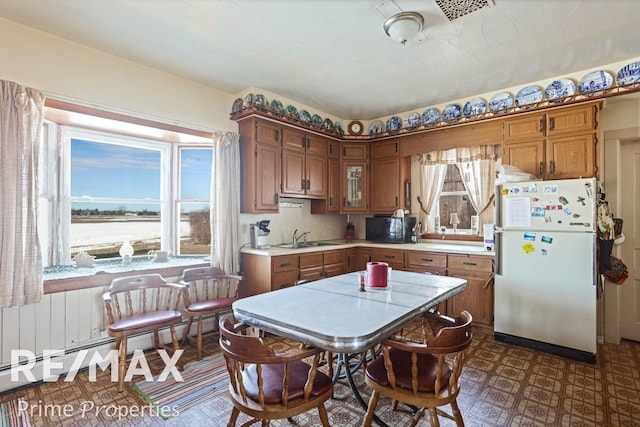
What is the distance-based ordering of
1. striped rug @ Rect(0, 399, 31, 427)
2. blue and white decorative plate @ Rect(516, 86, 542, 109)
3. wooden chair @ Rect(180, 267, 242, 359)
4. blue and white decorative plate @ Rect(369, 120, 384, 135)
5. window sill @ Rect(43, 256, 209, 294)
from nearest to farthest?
striped rug @ Rect(0, 399, 31, 427) < window sill @ Rect(43, 256, 209, 294) < wooden chair @ Rect(180, 267, 242, 359) < blue and white decorative plate @ Rect(516, 86, 542, 109) < blue and white decorative plate @ Rect(369, 120, 384, 135)

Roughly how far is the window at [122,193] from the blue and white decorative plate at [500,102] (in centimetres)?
334

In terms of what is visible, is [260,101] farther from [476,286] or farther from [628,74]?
[628,74]

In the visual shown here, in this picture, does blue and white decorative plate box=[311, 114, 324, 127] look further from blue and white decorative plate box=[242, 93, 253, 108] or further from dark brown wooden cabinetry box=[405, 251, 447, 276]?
dark brown wooden cabinetry box=[405, 251, 447, 276]

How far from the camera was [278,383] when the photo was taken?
60.8 inches

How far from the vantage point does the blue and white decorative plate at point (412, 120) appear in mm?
4246

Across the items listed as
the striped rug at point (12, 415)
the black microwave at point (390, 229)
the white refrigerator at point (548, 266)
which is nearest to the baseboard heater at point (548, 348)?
the white refrigerator at point (548, 266)

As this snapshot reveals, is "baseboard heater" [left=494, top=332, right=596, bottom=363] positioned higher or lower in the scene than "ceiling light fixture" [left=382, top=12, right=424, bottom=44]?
lower

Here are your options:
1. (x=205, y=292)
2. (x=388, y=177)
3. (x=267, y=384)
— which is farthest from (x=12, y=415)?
(x=388, y=177)

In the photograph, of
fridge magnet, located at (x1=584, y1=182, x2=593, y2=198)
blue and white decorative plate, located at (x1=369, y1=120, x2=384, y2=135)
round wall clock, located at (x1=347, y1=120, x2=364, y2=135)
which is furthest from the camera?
round wall clock, located at (x1=347, y1=120, x2=364, y2=135)

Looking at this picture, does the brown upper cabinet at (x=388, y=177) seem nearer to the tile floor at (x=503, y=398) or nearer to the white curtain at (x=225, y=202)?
→ the white curtain at (x=225, y=202)

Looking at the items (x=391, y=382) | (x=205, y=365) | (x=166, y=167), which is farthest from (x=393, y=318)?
(x=166, y=167)

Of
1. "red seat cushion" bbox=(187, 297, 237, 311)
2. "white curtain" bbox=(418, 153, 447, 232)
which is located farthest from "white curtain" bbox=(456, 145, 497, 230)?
"red seat cushion" bbox=(187, 297, 237, 311)

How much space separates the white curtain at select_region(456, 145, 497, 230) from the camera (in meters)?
3.93

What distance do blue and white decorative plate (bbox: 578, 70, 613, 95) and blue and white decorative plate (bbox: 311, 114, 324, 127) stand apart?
2816 mm
